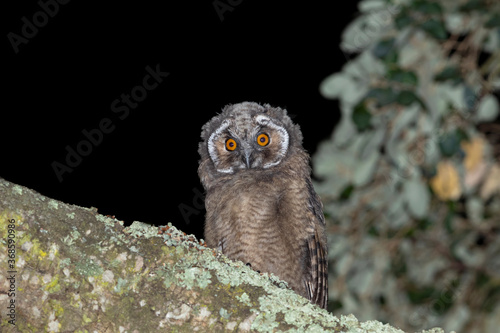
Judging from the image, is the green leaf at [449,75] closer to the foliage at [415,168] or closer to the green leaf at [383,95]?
the foliage at [415,168]

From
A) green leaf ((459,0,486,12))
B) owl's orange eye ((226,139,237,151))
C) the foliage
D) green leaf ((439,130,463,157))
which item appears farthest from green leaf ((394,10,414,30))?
owl's orange eye ((226,139,237,151))

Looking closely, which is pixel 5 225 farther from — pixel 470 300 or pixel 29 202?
pixel 470 300

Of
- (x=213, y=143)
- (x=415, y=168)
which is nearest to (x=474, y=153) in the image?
(x=415, y=168)

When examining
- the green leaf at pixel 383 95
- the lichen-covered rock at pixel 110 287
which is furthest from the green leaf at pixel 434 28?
the lichen-covered rock at pixel 110 287

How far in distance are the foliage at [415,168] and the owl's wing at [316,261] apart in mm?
372

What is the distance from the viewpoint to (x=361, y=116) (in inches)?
94.0

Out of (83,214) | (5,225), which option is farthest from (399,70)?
(5,225)

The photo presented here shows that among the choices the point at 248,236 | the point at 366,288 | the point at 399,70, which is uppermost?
the point at 399,70

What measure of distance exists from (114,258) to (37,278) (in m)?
0.15

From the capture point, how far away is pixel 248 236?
2141 millimetres

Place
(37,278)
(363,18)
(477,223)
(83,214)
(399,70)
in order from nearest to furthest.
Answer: (37,278)
(83,214)
(399,70)
(363,18)
(477,223)

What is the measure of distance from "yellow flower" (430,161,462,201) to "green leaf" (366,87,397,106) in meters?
0.55

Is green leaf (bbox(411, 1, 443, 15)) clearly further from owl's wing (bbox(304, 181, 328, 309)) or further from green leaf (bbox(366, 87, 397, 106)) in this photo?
owl's wing (bbox(304, 181, 328, 309))

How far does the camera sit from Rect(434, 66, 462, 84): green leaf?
2311 mm
